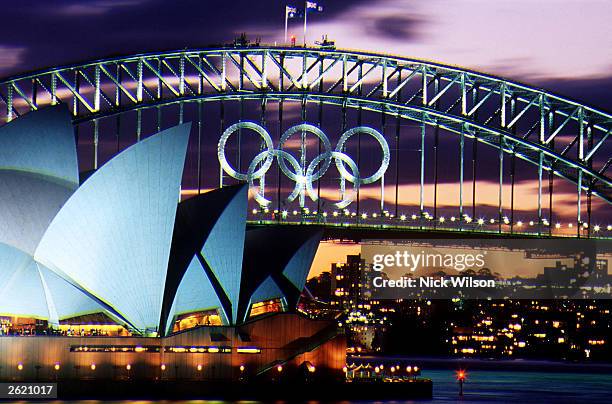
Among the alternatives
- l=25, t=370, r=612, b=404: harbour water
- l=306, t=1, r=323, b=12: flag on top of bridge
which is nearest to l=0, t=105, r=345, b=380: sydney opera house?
l=25, t=370, r=612, b=404: harbour water

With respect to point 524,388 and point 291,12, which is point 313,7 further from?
point 524,388

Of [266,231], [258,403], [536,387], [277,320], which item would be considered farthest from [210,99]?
[536,387]

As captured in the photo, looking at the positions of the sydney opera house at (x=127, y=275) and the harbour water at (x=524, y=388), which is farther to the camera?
the harbour water at (x=524, y=388)

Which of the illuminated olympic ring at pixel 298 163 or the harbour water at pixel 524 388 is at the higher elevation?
the illuminated olympic ring at pixel 298 163

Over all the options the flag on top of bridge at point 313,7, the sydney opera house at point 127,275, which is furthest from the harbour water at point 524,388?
the flag on top of bridge at point 313,7

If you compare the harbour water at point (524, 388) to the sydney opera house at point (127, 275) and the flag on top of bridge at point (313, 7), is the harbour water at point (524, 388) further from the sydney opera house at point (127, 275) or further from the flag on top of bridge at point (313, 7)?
the flag on top of bridge at point (313, 7)

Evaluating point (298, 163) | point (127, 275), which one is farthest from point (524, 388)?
point (127, 275)
